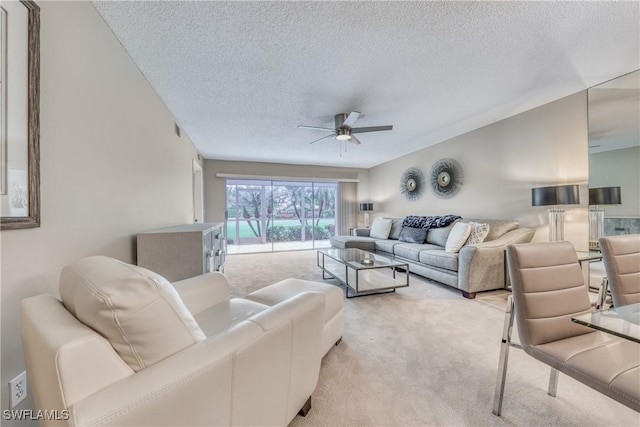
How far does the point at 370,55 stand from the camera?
6.69 feet

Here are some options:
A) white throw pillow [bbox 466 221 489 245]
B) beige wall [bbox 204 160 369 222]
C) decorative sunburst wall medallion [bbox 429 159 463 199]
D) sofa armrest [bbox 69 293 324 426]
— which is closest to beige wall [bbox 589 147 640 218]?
white throw pillow [bbox 466 221 489 245]

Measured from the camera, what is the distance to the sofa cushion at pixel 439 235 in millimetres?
3975

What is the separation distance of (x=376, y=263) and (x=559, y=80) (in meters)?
2.66

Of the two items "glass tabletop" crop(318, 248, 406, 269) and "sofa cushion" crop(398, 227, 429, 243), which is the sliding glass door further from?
"glass tabletop" crop(318, 248, 406, 269)

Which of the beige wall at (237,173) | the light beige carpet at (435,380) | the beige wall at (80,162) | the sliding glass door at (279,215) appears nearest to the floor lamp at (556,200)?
the light beige carpet at (435,380)

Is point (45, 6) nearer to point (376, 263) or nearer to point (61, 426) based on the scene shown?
point (61, 426)

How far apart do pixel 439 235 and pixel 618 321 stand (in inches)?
124

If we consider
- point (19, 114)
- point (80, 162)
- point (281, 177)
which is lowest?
point (80, 162)

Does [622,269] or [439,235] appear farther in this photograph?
[439,235]

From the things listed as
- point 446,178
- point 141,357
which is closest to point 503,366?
point 141,357

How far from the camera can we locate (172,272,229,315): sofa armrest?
156 centimetres

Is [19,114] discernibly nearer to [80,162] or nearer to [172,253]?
[80,162]

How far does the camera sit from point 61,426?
595mm

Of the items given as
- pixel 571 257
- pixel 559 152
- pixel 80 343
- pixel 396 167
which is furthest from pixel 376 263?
pixel 396 167
